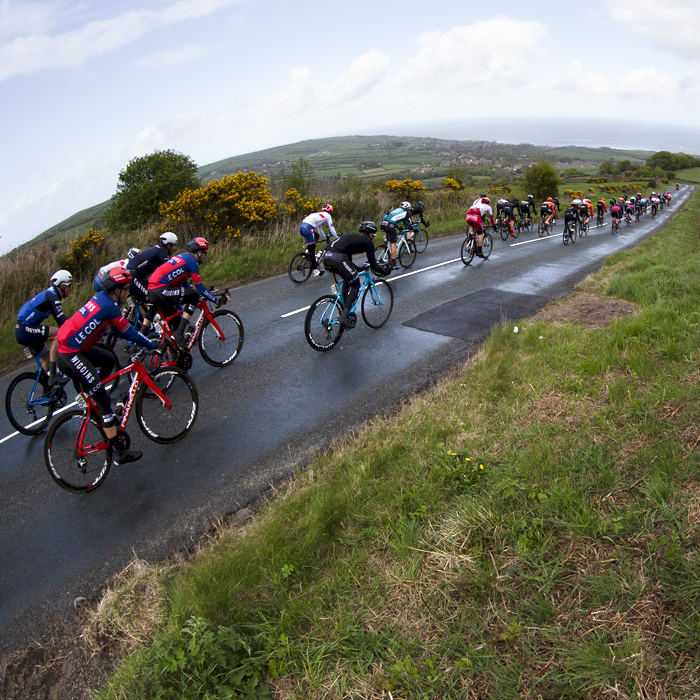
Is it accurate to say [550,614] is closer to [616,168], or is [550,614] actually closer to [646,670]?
[646,670]

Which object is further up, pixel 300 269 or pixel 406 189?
pixel 406 189

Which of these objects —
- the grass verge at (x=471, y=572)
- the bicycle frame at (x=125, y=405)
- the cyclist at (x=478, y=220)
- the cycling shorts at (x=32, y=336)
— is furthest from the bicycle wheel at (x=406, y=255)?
the grass verge at (x=471, y=572)

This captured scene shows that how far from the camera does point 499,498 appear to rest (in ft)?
12.4

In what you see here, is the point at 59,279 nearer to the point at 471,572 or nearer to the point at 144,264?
the point at 144,264

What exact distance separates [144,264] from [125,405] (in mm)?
3826

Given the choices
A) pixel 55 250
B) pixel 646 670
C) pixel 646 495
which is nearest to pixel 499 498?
pixel 646 495

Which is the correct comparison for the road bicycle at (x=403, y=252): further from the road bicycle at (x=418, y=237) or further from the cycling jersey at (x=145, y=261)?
the cycling jersey at (x=145, y=261)

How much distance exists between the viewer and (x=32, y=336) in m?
7.05

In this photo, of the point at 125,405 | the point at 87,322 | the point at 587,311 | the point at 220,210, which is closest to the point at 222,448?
the point at 125,405

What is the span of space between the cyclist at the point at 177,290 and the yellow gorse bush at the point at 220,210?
9251mm

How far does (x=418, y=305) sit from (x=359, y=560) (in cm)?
834

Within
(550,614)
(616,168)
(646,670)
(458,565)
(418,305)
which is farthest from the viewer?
(616,168)

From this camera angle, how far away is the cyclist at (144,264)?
8.80 metres

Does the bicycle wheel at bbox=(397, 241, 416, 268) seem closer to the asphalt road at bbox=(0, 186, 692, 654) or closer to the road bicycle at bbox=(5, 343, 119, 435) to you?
the asphalt road at bbox=(0, 186, 692, 654)
